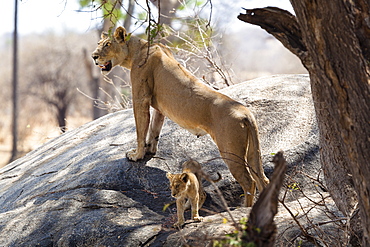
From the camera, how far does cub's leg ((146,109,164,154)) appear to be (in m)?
6.62

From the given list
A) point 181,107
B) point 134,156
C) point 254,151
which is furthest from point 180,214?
point 134,156

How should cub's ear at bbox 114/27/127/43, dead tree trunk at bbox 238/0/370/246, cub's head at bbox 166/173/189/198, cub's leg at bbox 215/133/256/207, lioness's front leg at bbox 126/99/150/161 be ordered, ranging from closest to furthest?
dead tree trunk at bbox 238/0/370/246 < cub's head at bbox 166/173/189/198 < cub's leg at bbox 215/133/256/207 < lioness's front leg at bbox 126/99/150/161 < cub's ear at bbox 114/27/127/43

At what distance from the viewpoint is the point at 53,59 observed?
27.7 m

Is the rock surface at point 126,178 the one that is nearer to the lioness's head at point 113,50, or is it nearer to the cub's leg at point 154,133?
the cub's leg at point 154,133

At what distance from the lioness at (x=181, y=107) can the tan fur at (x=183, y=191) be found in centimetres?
→ 45

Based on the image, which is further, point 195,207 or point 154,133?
point 154,133

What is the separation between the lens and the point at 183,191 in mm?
4867

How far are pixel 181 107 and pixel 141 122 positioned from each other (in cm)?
74

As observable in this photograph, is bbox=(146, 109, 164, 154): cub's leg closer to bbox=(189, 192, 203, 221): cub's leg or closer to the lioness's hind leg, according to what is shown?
the lioness's hind leg

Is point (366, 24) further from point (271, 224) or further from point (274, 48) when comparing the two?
point (274, 48)

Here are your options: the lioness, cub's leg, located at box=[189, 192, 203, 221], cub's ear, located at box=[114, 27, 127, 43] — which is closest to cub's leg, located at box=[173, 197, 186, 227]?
cub's leg, located at box=[189, 192, 203, 221]

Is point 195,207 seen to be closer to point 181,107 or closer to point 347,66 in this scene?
point 181,107

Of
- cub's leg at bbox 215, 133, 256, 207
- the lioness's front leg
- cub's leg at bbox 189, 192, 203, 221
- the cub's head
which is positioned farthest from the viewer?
the lioness's front leg

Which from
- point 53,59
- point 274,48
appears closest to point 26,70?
point 53,59
